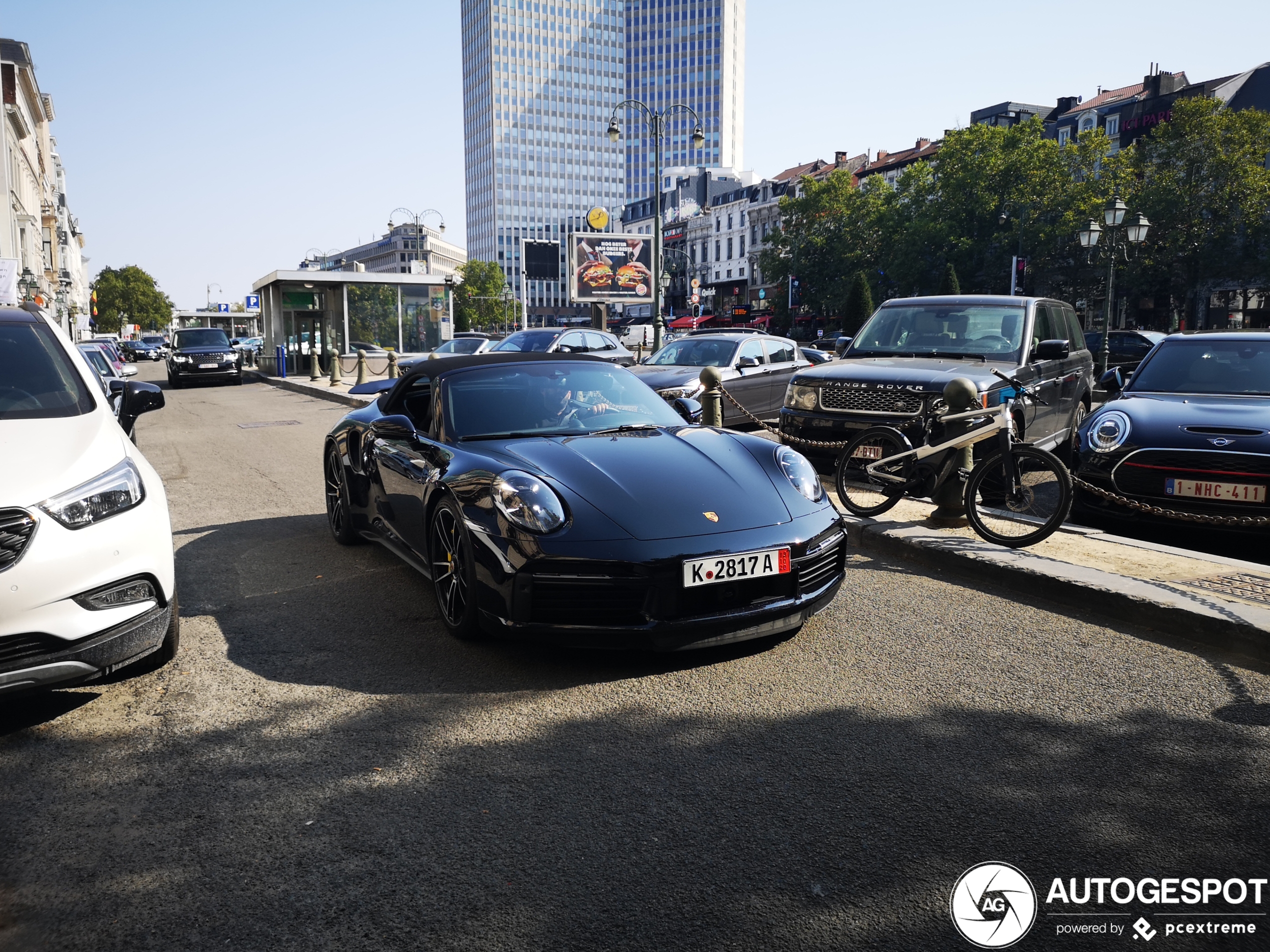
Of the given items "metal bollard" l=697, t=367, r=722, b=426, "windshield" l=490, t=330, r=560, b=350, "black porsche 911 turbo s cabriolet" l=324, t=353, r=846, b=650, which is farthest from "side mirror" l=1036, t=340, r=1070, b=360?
"windshield" l=490, t=330, r=560, b=350

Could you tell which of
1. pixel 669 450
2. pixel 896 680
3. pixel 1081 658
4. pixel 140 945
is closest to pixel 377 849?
pixel 140 945

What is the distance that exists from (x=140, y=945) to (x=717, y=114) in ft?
561

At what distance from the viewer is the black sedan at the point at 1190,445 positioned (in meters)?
6.41

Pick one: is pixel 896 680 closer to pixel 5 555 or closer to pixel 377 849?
pixel 377 849

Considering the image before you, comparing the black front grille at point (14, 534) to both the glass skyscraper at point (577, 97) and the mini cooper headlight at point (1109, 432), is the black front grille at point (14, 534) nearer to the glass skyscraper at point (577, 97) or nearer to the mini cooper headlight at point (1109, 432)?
the mini cooper headlight at point (1109, 432)

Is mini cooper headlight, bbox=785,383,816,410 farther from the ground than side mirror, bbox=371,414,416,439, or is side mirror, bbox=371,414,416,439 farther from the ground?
side mirror, bbox=371,414,416,439

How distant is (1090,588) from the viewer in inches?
207

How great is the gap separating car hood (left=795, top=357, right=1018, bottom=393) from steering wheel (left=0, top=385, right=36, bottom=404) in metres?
6.60

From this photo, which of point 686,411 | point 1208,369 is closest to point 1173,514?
point 1208,369

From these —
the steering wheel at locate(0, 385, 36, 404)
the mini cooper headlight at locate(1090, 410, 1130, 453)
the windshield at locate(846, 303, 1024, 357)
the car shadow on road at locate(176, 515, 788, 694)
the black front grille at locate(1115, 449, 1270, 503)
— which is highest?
the windshield at locate(846, 303, 1024, 357)

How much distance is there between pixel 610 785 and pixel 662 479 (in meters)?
1.72

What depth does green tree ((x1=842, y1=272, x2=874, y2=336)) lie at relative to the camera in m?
55.9

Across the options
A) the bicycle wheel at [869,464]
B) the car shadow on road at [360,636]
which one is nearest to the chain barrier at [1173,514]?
the bicycle wheel at [869,464]

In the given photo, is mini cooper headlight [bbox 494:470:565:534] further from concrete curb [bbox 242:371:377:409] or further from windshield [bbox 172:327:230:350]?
windshield [bbox 172:327:230:350]
